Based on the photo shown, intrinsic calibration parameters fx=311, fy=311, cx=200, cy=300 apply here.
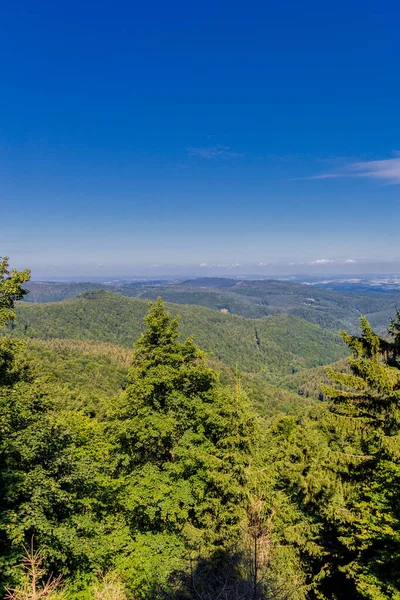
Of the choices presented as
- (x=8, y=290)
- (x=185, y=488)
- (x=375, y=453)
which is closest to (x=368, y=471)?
(x=375, y=453)

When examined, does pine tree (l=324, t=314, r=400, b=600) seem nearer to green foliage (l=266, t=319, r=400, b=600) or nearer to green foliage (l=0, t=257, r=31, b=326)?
green foliage (l=266, t=319, r=400, b=600)

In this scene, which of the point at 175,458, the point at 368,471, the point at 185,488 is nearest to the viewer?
the point at 368,471

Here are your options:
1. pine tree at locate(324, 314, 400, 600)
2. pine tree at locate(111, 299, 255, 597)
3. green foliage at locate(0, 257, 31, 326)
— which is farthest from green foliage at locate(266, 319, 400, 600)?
green foliage at locate(0, 257, 31, 326)

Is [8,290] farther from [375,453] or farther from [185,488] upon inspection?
[375,453]

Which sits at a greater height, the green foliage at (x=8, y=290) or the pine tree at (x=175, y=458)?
the green foliage at (x=8, y=290)

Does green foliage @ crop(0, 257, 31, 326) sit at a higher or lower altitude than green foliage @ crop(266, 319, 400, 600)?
higher

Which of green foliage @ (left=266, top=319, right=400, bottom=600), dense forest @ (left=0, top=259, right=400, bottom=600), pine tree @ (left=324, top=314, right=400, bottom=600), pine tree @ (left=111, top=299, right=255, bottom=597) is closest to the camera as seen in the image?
pine tree @ (left=324, top=314, right=400, bottom=600)

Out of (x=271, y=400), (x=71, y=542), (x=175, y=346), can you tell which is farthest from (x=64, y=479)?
(x=271, y=400)

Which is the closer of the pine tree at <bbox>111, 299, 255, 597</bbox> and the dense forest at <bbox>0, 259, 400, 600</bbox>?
the dense forest at <bbox>0, 259, 400, 600</bbox>

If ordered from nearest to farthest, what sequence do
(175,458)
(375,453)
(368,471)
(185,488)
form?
(375,453)
(368,471)
(185,488)
(175,458)

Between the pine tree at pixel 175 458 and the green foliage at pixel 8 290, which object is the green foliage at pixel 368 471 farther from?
the green foliage at pixel 8 290

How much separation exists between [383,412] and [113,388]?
9571 centimetres

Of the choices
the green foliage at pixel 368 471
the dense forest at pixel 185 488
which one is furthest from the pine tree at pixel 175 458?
the green foliage at pixel 368 471

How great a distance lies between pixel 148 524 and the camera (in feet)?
45.8
